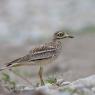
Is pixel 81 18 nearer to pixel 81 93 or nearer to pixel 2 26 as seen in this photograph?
pixel 2 26

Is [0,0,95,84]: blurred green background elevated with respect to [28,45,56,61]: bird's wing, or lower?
elevated

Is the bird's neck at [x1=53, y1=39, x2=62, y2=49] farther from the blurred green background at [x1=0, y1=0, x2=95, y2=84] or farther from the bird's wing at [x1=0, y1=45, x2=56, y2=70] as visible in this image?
the blurred green background at [x1=0, y1=0, x2=95, y2=84]

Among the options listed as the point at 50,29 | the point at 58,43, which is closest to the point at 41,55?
the point at 58,43

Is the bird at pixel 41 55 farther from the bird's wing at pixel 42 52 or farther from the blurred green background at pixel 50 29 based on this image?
the blurred green background at pixel 50 29

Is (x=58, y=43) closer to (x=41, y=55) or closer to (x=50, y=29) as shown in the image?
(x=41, y=55)

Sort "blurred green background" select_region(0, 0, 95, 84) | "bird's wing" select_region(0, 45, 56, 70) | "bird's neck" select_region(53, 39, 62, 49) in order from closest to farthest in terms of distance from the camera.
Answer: "bird's wing" select_region(0, 45, 56, 70) → "bird's neck" select_region(53, 39, 62, 49) → "blurred green background" select_region(0, 0, 95, 84)

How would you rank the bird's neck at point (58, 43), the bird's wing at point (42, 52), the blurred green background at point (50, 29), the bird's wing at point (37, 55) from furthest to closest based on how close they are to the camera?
the blurred green background at point (50, 29), the bird's neck at point (58, 43), the bird's wing at point (42, 52), the bird's wing at point (37, 55)

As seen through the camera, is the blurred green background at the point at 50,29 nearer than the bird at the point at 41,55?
No

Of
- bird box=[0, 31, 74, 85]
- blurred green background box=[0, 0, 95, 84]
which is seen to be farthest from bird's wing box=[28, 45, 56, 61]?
blurred green background box=[0, 0, 95, 84]

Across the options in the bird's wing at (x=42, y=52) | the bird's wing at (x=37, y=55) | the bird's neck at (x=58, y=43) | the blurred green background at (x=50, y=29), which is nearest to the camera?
the bird's wing at (x=37, y=55)

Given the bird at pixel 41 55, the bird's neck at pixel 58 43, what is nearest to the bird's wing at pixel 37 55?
the bird at pixel 41 55

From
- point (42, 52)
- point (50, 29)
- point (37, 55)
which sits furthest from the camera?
point (50, 29)
